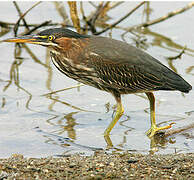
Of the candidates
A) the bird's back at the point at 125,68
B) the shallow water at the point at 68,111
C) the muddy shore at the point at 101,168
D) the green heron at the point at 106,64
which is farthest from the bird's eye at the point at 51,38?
the muddy shore at the point at 101,168

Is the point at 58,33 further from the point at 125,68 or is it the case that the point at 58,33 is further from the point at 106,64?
the point at 125,68

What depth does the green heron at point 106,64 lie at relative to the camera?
6.48 meters

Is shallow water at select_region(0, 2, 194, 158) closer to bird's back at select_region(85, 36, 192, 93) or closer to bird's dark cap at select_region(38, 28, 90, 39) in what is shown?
bird's back at select_region(85, 36, 192, 93)

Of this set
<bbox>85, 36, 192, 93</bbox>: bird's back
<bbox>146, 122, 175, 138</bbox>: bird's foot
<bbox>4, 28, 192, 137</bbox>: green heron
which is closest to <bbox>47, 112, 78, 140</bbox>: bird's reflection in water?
<bbox>4, 28, 192, 137</bbox>: green heron

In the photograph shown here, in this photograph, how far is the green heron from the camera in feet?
21.3

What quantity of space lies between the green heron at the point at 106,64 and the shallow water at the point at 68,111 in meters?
0.35

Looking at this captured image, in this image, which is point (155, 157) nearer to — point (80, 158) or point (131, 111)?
point (80, 158)

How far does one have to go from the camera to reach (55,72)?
29.9 ft

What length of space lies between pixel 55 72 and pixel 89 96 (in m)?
1.23

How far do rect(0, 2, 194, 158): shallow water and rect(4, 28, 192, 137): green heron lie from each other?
35cm

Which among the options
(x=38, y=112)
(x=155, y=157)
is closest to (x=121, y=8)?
(x=38, y=112)

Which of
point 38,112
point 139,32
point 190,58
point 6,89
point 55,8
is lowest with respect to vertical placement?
point 38,112

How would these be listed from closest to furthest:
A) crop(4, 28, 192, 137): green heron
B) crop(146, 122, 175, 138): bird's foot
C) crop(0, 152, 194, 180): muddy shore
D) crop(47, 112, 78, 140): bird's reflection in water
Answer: crop(0, 152, 194, 180): muddy shore < crop(4, 28, 192, 137): green heron < crop(146, 122, 175, 138): bird's foot < crop(47, 112, 78, 140): bird's reflection in water

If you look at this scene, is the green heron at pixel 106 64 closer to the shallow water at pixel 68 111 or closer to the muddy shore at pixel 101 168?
the shallow water at pixel 68 111
